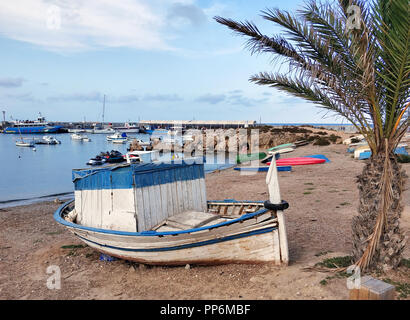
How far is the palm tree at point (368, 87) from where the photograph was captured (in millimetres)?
5871

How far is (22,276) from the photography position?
901 centimetres

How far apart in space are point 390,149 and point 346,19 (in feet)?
9.01

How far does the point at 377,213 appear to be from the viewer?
20.0 ft

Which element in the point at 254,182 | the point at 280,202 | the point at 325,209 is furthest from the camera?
the point at 254,182

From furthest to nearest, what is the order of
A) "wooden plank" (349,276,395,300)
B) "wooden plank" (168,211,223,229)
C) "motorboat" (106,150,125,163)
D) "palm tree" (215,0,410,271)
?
"motorboat" (106,150,125,163)
"wooden plank" (168,211,223,229)
"palm tree" (215,0,410,271)
"wooden plank" (349,276,395,300)

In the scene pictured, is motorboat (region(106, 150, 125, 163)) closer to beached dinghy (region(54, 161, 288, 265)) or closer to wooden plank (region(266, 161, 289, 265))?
beached dinghy (region(54, 161, 288, 265))

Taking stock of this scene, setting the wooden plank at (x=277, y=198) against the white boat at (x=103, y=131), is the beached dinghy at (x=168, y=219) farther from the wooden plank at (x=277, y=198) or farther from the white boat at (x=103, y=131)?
the white boat at (x=103, y=131)

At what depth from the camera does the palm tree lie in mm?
5871

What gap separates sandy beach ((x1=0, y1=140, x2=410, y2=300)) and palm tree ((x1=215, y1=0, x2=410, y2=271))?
3.01ft

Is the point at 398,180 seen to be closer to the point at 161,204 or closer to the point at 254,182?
the point at 161,204

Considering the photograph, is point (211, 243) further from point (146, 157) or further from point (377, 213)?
point (146, 157)

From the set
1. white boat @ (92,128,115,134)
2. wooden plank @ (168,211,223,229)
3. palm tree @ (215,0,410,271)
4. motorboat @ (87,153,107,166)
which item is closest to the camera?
palm tree @ (215,0,410,271)

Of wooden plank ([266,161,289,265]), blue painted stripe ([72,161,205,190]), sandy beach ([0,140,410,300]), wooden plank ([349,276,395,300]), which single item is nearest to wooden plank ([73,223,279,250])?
wooden plank ([266,161,289,265])
